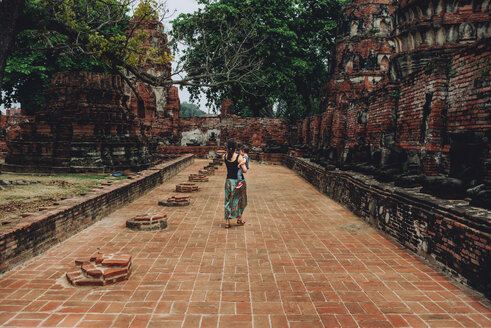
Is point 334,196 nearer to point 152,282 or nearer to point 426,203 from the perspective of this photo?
point 426,203

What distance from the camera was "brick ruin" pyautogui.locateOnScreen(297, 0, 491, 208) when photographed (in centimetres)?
492

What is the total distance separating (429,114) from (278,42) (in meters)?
19.9

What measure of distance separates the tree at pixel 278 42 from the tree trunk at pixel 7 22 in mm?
14626

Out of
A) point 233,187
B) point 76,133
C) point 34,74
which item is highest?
point 34,74

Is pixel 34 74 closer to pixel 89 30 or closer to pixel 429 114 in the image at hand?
pixel 89 30

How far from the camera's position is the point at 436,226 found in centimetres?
418

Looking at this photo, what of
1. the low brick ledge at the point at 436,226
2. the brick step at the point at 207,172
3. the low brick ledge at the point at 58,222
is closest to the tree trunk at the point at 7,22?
the low brick ledge at the point at 58,222

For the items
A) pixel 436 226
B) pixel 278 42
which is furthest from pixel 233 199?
pixel 278 42

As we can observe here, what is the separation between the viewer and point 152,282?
3523 mm

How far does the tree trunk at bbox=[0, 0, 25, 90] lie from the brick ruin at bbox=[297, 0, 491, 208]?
7.95 m

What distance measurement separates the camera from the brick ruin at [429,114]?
16.1 ft

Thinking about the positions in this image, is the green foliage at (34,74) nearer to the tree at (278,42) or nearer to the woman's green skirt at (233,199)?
the tree at (278,42)

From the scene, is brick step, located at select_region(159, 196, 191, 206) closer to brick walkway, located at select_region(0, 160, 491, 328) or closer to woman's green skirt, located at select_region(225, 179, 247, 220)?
brick walkway, located at select_region(0, 160, 491, 328)

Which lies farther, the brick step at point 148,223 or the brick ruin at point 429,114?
the brick step at point 148,223
